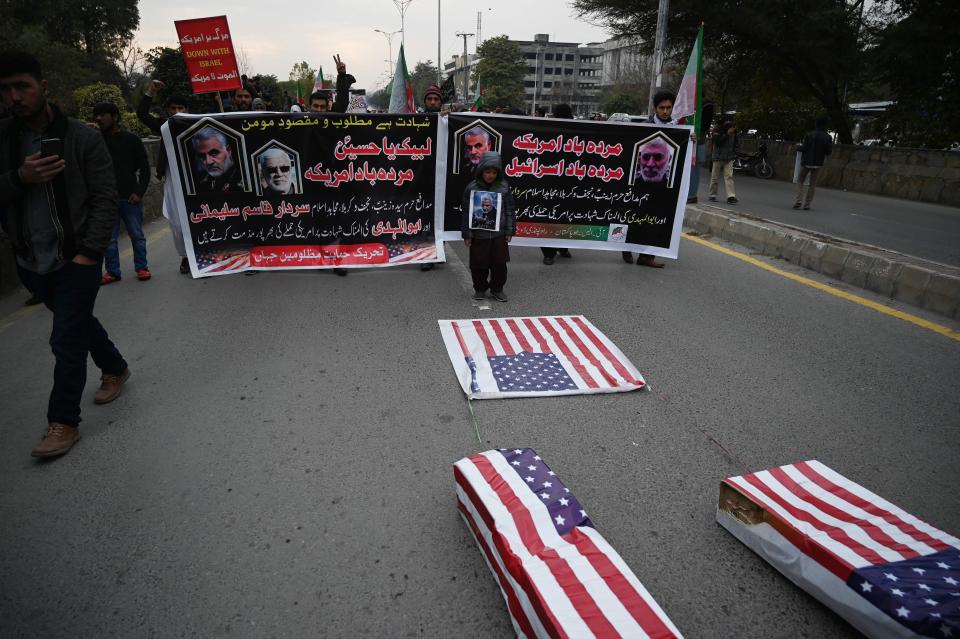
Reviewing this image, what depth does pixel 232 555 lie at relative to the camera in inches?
96.6

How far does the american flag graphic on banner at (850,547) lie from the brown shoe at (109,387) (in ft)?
12.2

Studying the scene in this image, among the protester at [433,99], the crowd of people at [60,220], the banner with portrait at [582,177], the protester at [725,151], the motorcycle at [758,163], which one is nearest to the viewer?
the crowd of people at [60,220]

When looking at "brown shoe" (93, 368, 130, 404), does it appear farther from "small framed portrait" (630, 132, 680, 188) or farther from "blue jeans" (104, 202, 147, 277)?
"small framed portrait" (630, 132, 680, 188)

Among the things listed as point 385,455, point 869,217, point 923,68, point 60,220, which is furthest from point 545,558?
point 923,68

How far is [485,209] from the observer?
570 centimetres

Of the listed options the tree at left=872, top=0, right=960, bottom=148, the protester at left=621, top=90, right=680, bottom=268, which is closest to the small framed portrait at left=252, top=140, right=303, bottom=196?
the protester at left=621, top=90, right=680, bottom=268

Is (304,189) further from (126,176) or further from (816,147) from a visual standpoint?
(816,147)

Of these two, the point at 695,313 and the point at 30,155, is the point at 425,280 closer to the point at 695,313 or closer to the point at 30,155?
the point at 695,313

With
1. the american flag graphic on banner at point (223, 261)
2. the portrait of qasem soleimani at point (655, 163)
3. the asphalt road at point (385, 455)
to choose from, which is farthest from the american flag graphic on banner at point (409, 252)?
the portrait of qasem soleimani at point (655, 163)

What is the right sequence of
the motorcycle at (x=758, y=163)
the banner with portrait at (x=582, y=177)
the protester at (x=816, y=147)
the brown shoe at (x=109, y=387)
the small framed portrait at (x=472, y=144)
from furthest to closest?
the motorcycle at (x=758, y=163)
the protester at (x=816, y=147)
the banner with portrait at (x=582, y=177)
the small framed portrait at (x=472, y=144)
the brown shoe at (x=109, y=387)

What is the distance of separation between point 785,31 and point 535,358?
18.9 metres

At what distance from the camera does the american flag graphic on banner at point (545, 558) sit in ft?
6.08

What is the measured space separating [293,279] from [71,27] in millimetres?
42600

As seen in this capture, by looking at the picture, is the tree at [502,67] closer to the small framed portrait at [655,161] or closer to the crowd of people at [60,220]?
the small framed portrait at [655,161]
